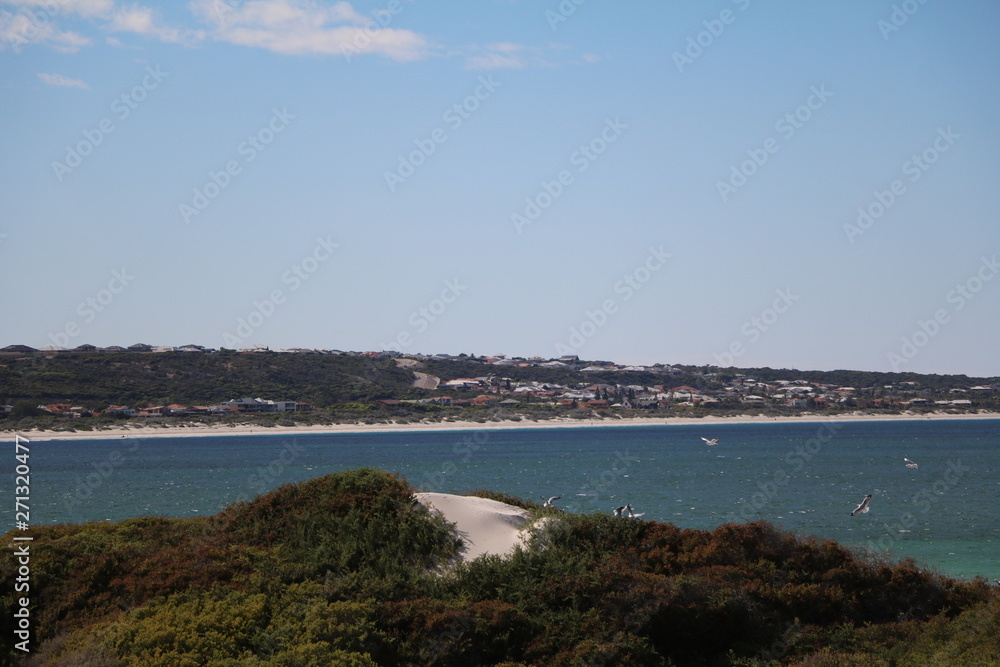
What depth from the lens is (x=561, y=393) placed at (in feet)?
505

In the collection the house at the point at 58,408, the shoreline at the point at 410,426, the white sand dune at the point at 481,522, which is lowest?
the shoreline at the point at 410,426

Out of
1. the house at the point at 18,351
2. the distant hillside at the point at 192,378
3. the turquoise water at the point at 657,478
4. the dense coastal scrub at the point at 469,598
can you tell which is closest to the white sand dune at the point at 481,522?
the dense coastal scrub at the point at 469,598

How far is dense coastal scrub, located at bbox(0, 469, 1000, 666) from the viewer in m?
11.6

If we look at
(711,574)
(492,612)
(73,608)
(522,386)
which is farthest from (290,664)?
(522,386)

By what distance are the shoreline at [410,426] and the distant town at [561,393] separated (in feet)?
7.40

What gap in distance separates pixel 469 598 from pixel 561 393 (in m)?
141

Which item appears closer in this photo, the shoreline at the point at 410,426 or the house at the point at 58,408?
the shoreline at the point at 410,426

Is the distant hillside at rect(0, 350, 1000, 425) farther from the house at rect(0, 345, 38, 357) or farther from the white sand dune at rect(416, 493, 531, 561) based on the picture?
the white sand dune at rect(416, 493, 531, 561)

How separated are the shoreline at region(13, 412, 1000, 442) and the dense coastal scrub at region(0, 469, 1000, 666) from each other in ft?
208

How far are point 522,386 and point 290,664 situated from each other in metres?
151

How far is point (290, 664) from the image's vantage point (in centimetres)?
1077

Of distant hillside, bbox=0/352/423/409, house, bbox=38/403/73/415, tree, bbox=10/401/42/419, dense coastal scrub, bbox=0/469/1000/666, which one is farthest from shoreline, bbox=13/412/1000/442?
dense coastal scrub, bbox=0/469/1000/666

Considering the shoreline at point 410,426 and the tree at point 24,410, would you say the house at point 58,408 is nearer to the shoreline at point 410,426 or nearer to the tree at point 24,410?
the tree at point 24,410

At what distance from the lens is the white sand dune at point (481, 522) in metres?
15.4
